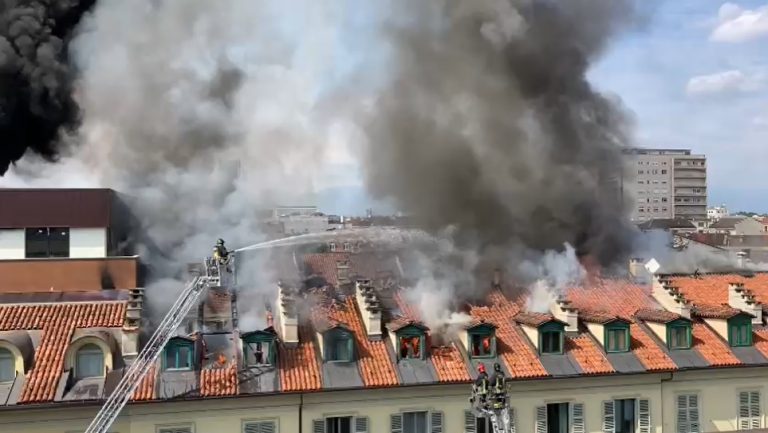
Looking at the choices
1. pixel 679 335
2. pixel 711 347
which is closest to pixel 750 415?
pixel 711 347

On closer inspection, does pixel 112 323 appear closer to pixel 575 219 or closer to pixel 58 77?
pixel 575 219

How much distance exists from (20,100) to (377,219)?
58.8 ft

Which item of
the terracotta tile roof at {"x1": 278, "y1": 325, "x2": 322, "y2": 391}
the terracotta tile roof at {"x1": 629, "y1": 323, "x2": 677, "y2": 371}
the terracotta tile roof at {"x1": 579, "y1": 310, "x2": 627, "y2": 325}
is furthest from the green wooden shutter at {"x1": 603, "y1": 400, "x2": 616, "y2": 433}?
the terracotta tile roof at {"x1": 278, "y1": 325, "x2": 322, "y2": 391}

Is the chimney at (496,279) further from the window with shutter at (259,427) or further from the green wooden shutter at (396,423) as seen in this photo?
the window with shutter at (259,427)

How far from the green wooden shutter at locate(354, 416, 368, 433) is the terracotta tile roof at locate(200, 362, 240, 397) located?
2781 mm

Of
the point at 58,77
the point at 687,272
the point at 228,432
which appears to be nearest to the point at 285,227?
the point at 58,77

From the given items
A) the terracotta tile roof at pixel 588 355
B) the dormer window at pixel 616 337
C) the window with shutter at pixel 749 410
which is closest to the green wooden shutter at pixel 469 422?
the terracotta tile roof at pixel 588 355

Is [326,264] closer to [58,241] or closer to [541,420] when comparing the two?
[58,241]

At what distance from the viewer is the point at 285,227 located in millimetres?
36969

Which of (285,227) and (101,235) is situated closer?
(101,235)

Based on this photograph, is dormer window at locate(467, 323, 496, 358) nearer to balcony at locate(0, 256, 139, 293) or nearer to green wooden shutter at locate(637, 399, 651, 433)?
green wooden shutter at locate(637, 399, 651, 433)

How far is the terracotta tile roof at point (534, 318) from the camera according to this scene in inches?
736

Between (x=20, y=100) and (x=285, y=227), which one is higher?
(x=20, y=100)

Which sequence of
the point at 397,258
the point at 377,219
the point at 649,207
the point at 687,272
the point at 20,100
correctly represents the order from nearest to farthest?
the point at 397,258 < the point at 687,272 < the point at 377,219 < the point at 20,100 < the point at 649,207
